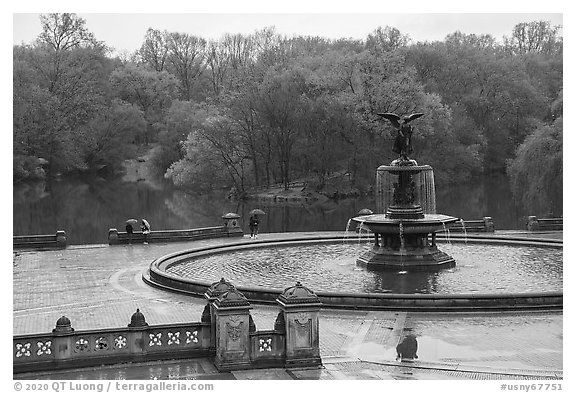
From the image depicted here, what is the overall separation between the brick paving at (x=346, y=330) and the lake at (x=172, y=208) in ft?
68.0

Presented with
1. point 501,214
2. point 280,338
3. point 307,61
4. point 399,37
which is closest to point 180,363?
point 280,338

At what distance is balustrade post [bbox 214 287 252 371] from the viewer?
1653 cm

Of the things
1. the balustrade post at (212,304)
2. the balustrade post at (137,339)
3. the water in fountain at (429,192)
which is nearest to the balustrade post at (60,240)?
the water in fountain at (429,192)

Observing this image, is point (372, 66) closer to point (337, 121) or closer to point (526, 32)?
point (337, 121)

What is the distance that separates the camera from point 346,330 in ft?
66.0

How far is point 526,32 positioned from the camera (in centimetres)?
11069

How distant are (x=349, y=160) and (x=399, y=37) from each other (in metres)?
21.5

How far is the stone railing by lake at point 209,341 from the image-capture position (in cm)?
1634

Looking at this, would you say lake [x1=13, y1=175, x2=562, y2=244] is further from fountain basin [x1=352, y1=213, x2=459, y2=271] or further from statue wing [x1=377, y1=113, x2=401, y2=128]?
statue wing [x1=377, y1=113, x2=401, y2=128]

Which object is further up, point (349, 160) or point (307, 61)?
point (307, 61)

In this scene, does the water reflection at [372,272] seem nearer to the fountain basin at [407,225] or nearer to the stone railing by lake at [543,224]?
the fountain basin at [407,225]

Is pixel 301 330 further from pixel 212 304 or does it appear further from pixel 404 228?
pixel 404 228

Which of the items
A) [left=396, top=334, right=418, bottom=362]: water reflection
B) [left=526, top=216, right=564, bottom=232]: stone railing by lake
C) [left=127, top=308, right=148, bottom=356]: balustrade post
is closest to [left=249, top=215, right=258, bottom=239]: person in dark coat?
[left=526, top=216, right=564, bottom=232]: stone railing by lake
